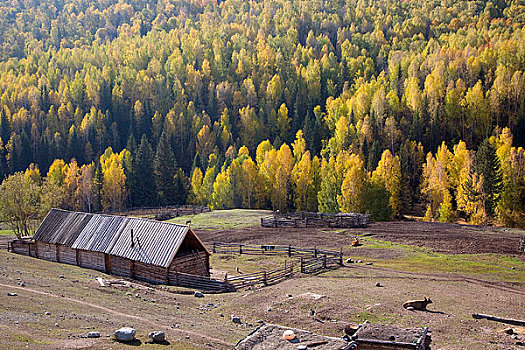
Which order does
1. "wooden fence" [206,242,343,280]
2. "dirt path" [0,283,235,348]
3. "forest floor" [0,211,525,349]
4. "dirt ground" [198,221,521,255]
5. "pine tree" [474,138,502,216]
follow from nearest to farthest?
"forest floor" [0,211,525,349]
"dirt path" [0,283,235,348]
"wooden fence" [206,242,343,280]
"dirt ground" [198,221,521,255]
"pine tree" [474,138,502,216]

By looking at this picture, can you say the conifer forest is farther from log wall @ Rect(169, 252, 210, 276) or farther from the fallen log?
the fallen log

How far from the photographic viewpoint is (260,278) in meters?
37.5

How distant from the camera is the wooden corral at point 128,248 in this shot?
120ft

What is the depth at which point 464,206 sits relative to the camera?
78.2 meters

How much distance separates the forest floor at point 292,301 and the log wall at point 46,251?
443 cm

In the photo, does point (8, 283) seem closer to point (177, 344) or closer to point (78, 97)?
point (177, 344)

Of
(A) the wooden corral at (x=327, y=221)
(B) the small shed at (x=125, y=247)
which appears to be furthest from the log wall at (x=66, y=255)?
(A) the wooden corral at (x=327, y=221)

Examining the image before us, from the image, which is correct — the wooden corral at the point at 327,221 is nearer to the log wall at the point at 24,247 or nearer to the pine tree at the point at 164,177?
the log wall at the point at 24,247

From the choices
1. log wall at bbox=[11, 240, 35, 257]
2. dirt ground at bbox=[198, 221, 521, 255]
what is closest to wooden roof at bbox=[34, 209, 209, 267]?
log wall at bbox=[11, 240, 35, 257]

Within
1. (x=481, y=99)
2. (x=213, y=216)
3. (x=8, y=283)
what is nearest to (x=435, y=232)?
(x=213, y=216)

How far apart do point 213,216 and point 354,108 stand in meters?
57.5

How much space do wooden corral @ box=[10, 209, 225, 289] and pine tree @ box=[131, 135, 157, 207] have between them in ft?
212

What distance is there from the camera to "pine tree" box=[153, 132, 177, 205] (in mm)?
109438

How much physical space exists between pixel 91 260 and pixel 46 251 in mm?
6691
